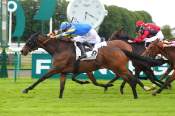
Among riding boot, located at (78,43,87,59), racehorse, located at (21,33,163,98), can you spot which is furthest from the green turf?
riding boot, located at (78,43,87,59)

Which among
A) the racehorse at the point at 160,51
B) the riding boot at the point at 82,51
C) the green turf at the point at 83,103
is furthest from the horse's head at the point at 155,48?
the riding boot at the point at 82,51

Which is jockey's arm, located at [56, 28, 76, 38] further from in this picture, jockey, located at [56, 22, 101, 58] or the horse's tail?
the horse's tail

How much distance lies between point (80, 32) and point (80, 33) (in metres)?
0.05

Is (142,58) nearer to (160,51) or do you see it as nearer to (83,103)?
(160,51)

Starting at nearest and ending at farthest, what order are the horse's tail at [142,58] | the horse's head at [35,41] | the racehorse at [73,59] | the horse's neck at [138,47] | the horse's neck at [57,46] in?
the racehorse at [73,59]
the horse's tail at [142,58]
the horse's neck at [57,46]
the horse's head at [35,41]
the horse's neck at [138,47]

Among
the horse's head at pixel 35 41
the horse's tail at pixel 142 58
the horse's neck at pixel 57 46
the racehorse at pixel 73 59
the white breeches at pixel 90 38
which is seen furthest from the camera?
the white breeches at pixel 90 38

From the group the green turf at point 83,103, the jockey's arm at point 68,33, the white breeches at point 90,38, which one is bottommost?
the green turf at point 83,103

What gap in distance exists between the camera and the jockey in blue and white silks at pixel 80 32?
48.6 feet

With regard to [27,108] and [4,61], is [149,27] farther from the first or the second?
[4,61]

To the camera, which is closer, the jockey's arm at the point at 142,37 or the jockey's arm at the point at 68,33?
the jockey's arm at the point at 68,33

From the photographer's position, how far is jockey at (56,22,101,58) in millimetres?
14789

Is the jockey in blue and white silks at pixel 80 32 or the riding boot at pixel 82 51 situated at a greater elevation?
the jockey in blue and white silks at pixel 80 32

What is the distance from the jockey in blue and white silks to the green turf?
148cm

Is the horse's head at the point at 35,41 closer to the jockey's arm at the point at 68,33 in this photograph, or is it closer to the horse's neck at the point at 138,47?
the jockey's arm at the point at 68,33
